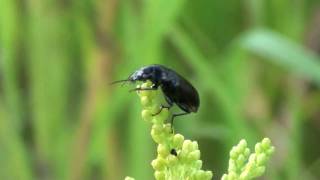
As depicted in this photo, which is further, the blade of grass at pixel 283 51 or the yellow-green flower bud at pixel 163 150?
the blade of grass at pixel 283 51

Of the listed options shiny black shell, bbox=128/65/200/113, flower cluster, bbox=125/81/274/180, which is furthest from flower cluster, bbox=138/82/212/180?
shiny black shell, bbox=128/65/200/113

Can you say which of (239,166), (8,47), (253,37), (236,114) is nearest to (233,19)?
(253,37)

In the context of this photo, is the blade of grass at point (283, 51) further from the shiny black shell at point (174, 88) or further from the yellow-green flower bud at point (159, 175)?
the yellow-green flower bud at point (159, 175)

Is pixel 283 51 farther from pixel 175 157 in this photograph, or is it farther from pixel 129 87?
pixel 175 157

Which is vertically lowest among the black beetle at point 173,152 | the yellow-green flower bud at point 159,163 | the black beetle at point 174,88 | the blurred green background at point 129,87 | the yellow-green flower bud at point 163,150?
the yellow-green flower bud at point 159,163

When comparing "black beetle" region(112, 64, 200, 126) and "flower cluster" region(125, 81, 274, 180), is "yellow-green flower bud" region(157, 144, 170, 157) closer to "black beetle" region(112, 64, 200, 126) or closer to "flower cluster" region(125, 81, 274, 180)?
"flower cluster" region(125, 81, 274, 180)

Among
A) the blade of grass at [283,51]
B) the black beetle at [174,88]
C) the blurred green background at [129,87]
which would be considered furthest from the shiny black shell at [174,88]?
the blade of grass at [283,51]

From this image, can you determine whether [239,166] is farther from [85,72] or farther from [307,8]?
[307,8]
